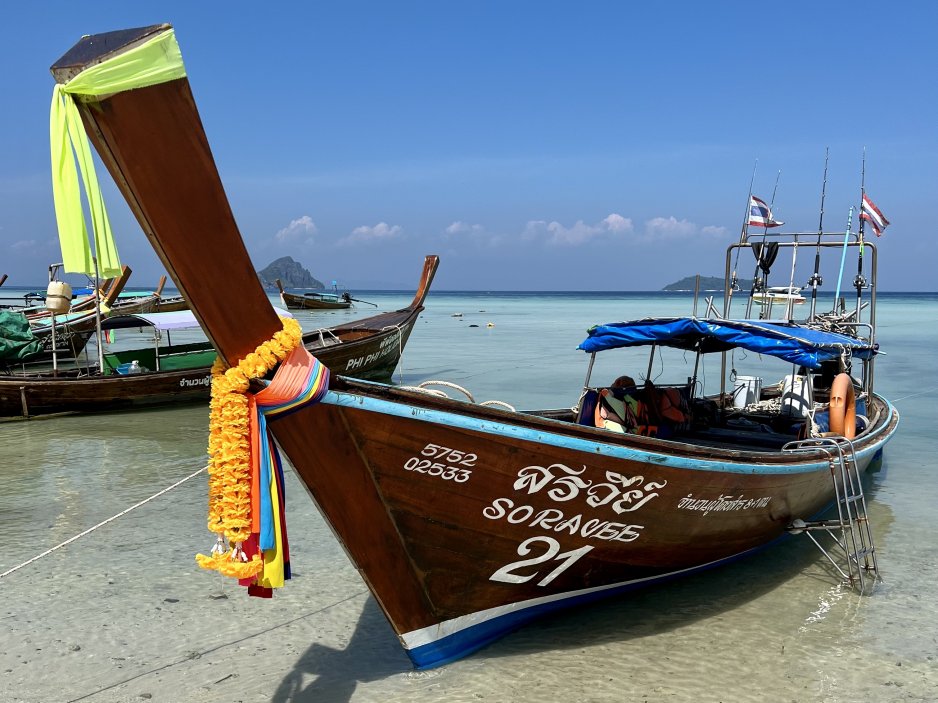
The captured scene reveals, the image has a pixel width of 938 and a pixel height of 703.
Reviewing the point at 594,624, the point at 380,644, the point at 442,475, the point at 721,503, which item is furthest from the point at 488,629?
the point at 721,503

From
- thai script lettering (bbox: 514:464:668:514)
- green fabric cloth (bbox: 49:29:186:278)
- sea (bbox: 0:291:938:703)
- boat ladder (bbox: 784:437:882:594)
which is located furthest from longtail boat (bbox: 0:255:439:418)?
green fabric cloth (bbox: 49:29:186:278)

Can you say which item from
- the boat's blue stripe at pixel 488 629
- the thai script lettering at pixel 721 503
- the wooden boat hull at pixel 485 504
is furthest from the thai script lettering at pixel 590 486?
the boat's blue stripe at pixel 488 629

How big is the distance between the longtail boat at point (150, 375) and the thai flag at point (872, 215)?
8873 mm

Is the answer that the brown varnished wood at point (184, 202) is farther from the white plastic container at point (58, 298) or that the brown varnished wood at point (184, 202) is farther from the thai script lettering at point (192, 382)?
the white plastic container at point (58, 298)

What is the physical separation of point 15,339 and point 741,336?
51.6 feet

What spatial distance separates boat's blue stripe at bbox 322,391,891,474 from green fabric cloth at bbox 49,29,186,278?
1265mm

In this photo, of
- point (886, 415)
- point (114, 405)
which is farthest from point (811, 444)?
point (114, 405)

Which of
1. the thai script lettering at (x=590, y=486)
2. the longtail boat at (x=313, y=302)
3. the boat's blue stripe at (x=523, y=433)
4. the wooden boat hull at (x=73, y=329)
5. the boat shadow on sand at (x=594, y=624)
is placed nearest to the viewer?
the boat's blue stripe at (x=523, y=433)

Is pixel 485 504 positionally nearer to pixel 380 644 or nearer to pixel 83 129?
pixel 380 644

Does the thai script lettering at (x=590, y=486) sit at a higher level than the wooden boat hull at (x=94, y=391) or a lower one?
higher

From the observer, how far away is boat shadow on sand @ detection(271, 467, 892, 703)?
14.6 ft

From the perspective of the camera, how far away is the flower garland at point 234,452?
Answer: 3.23 m

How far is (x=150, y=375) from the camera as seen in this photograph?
13656 mm

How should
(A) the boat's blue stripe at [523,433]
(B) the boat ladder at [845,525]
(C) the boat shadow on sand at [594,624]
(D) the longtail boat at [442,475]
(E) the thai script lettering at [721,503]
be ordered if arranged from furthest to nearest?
(B) the boat ladder at [845,525]
(E) the thai script lettering at [721,503]
(C) the boat shadow on sand at [594,624]
(A) the boat's blue stripe at [523,433]
(D) the longtail boat at [442,475]
